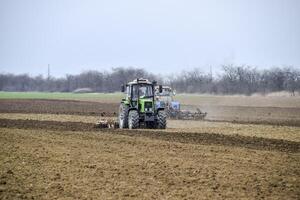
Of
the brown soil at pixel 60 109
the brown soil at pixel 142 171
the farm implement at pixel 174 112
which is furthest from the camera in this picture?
the brown soil at pixel 60 109

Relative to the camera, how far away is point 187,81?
313 feet

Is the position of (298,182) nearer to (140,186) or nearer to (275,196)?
(275,196)

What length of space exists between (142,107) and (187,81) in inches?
2769

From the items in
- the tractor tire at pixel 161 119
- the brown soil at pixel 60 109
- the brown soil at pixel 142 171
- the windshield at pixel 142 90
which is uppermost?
the windshield at pixel 142 90

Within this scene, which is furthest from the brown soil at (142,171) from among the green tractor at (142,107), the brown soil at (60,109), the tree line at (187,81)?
the tree line at (187,81)

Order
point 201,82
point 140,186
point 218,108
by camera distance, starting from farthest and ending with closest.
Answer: point 201,82 → point 218,108 → point 140,186

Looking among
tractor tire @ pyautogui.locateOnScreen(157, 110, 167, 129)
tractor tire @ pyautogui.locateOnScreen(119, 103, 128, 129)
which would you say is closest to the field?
tractor tire @ pyautogui.locateOnScreen(157, 110, 167, 129)

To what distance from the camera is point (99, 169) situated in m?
12.7

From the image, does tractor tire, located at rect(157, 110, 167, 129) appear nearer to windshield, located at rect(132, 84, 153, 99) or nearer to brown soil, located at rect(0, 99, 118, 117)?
windshield, located at rect(132, 84, 153, 99)

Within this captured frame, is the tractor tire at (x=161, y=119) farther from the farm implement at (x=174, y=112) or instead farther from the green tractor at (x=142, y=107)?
the farm implement at (x=174, y=112)

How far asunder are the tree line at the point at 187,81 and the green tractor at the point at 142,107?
4684 cm

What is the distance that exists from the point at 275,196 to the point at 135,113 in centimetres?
1551

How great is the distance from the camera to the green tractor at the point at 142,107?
2533 cm

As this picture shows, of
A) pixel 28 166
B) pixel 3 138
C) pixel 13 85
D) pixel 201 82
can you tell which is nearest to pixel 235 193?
pixel 28 166
